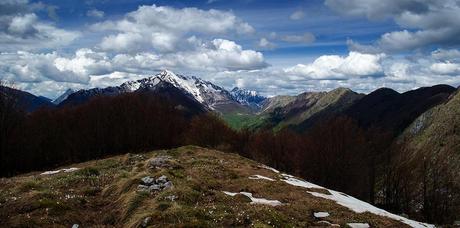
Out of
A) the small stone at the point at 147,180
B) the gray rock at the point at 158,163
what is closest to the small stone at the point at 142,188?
the small stone at the point at 147,180

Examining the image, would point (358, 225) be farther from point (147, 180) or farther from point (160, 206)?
point (147, 180)

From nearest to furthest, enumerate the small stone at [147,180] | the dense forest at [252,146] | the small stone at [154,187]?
the small stone at [154,187]
the small stone at [147,180]
the dense forest at [252,146]

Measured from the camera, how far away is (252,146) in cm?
13362

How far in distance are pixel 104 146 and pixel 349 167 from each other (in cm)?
6054

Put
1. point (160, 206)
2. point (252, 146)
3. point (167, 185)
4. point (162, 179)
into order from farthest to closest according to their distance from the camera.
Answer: point (252, 146), point (162, 179), point (167, 185), point (160, 206)

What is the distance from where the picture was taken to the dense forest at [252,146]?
258 ft

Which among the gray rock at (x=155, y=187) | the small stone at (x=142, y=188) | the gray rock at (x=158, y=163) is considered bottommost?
the gray rock at (x=158, y=163)

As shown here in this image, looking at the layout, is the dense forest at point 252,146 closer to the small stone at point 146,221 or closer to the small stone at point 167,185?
the small stone at point 167,185

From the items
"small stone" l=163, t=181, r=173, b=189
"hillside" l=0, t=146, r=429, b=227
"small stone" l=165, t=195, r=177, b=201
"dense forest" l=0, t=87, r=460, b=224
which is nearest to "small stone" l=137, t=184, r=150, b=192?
"hillside" l=0, t=146, r=429, b=227

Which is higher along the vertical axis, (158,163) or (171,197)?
(171,197)

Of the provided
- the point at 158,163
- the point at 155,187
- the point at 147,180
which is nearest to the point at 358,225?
the point at 155,187

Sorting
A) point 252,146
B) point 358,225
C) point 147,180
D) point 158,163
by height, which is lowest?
point 252,146

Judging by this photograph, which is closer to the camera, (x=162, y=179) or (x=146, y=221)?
(x=146, y=221)

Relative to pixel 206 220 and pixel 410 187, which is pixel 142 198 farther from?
pixel 410 187
